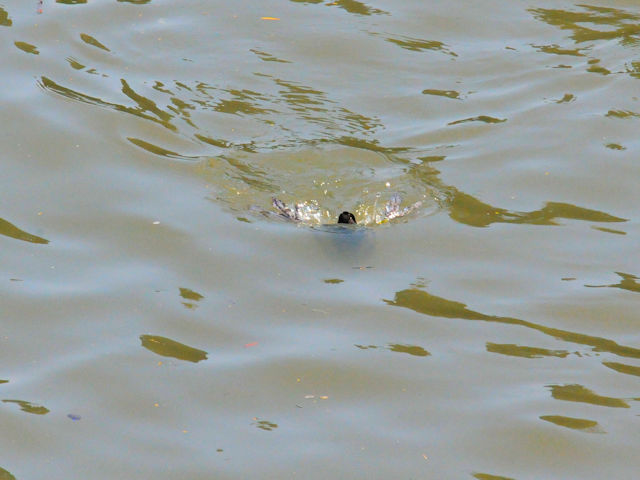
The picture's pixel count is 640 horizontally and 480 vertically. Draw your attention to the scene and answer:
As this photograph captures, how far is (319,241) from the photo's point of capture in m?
7.46

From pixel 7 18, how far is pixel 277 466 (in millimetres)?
7088

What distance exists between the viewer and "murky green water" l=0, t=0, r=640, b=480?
5.75 meters

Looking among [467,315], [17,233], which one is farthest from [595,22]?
[17,233]

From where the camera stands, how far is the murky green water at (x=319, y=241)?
5.75 meters

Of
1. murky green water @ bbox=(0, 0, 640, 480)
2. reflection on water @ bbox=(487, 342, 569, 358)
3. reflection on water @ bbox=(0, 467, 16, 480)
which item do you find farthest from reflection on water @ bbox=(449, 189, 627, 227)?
reflection on water @ bbox=(0, 467, 16, 480)

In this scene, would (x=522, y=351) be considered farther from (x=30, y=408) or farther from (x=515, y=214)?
(x=30, y=408)

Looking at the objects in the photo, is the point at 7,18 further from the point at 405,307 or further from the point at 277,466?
the point at 277,466

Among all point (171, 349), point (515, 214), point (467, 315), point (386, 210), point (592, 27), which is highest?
point (592, 27)

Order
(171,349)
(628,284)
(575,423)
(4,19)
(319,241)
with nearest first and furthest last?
(575,423), (171,349), (628,284), (319,241), (4,19)

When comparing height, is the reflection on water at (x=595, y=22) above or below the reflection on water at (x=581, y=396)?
above

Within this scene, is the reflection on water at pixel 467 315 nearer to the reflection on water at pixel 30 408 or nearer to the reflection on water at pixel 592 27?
the reflection on water at pixel 30 408

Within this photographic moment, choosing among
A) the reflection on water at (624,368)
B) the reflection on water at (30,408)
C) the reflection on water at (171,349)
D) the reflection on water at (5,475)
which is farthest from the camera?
the reflection on water at (171,349)

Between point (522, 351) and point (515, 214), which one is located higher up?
point (515, 214)

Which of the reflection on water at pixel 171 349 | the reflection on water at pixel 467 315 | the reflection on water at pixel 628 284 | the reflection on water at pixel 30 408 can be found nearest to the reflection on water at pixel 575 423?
the reflection on water at pixel 467 315
